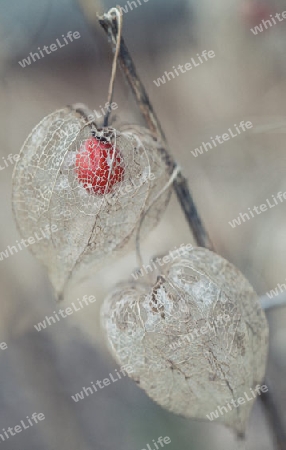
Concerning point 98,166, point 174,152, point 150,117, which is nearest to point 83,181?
point 98,166

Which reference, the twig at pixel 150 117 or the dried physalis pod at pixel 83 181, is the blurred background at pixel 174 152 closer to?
the twig at pixel 150 117

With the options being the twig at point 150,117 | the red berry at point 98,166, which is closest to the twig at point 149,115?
the twig at point 150,117

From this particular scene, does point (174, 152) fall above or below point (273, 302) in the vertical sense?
above

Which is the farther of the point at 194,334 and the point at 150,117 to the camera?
the point at 150,117

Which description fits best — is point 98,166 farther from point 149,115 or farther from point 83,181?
point 149,115

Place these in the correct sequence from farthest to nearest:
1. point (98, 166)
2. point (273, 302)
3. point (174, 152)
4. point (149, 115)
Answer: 1. point (174, 152)
2. point (273, 302)
3. point (149, 115)
4. point (98, 166)

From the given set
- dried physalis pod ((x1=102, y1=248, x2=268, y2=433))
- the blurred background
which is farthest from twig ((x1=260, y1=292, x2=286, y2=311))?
dried physalis pod ((x1=102, y1=248, x2=268, y2=433))

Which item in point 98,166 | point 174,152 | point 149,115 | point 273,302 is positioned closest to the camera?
point 98,166
